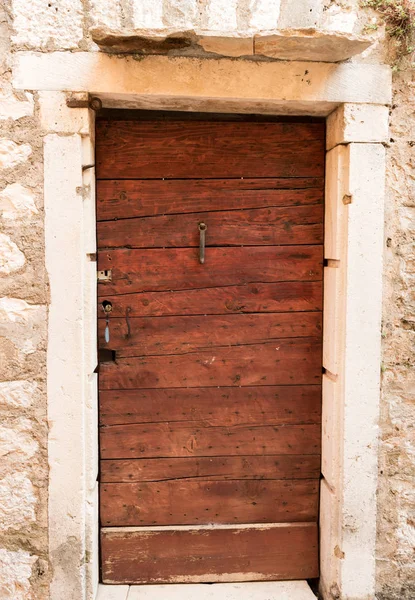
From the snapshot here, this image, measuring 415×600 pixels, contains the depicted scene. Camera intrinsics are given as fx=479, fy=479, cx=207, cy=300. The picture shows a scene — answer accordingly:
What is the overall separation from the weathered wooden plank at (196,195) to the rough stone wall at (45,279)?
1.12 feet

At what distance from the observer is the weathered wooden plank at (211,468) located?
2.35 metres

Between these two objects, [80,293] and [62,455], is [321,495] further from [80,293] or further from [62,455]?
[80,293]

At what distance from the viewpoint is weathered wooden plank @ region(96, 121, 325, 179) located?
7.45ft

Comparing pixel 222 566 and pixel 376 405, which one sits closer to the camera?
pixel 376 405

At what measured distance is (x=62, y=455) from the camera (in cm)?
211

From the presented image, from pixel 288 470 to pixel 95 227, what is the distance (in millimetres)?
1523

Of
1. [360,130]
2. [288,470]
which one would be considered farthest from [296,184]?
[288,470]

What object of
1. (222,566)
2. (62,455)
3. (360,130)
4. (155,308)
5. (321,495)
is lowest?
(222,566)

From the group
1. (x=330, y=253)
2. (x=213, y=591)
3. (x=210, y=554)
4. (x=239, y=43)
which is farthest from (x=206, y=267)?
(x=213, y=591)

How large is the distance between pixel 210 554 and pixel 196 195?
1.76 m

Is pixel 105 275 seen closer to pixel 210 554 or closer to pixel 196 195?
pixel 196 195

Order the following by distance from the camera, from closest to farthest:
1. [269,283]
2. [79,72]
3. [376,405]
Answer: [79,72] → [376,405] → [269,283]

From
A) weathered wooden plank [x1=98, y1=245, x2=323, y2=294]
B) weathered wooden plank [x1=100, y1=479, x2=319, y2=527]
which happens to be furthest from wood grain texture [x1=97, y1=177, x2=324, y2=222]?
weathered wooden plank [x1=100, y1=479, x2=319, y2=527]

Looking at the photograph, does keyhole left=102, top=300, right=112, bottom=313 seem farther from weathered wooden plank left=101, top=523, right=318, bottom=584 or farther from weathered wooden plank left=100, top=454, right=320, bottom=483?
weathered wooden plank left=101, top=523, right=318, bottom=584
